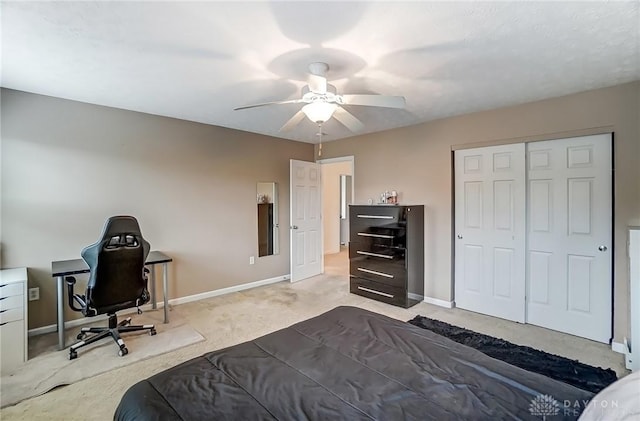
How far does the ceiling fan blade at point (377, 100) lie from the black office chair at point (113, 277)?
2275 millimetres

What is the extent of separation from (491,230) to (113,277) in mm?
4072

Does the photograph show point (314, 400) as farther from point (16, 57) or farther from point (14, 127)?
point (14, 127)

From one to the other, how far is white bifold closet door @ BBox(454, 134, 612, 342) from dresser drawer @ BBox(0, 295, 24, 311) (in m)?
4.55

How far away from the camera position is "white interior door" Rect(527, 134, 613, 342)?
2.98m

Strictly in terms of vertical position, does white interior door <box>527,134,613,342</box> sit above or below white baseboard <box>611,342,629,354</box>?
above

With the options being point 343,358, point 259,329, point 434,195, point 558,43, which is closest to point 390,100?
point 558,43

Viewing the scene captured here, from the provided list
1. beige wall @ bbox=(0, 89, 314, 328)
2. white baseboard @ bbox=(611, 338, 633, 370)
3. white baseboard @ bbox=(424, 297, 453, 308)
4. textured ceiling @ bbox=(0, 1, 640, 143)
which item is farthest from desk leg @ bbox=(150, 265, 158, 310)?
white baseboard @ bbox=(611, 338, 633, 370)

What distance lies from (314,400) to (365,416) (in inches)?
8.1

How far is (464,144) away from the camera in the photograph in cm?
385

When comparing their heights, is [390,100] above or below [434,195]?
above

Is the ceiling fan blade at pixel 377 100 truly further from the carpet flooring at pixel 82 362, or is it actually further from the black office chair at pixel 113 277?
the carpet flooring at pixel 82 362

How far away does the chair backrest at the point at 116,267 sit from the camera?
266 cm

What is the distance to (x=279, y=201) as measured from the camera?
525 centimetres

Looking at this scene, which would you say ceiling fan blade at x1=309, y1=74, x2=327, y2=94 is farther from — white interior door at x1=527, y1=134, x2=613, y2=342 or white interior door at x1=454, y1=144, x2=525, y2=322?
white interior door at x1=527, y1=134, x2=613, y2=342
